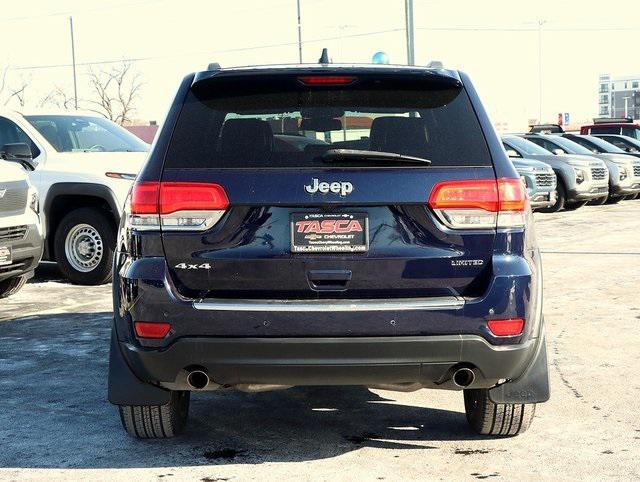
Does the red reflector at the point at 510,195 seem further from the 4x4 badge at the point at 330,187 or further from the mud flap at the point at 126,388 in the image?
the mud flap at the point at 126,388

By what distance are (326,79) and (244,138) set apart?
44cm

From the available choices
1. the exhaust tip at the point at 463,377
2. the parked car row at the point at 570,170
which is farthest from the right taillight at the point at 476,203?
the parked car row at the point at 570,170

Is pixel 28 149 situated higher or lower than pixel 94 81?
lower

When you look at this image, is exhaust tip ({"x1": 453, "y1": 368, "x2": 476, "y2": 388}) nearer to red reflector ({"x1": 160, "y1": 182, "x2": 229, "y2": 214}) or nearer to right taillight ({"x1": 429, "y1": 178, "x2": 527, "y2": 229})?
right taillight ({"x1": 429, "y1": 178, "x2": 527, "y2": 229})

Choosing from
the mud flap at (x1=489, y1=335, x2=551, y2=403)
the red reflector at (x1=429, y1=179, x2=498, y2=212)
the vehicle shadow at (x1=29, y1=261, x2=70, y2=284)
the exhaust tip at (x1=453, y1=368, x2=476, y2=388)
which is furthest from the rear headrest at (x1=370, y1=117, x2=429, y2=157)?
the vehicle shadow at (x1=29, y1=261, x2=70, y2=284)

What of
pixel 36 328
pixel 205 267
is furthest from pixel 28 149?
pixel 205 267

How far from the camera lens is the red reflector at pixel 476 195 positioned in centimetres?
436

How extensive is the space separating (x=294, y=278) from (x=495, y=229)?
0.86 m

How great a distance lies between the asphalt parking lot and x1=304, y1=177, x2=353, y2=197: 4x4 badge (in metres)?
1.24

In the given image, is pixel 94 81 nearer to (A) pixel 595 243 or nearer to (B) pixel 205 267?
(A) pixel 595 243

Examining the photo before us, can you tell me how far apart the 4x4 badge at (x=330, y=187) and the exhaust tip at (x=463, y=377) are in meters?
0.89

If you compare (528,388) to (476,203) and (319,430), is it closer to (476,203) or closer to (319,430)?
(476,203)

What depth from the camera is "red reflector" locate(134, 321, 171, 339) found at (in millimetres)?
4375

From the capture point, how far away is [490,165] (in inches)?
175
